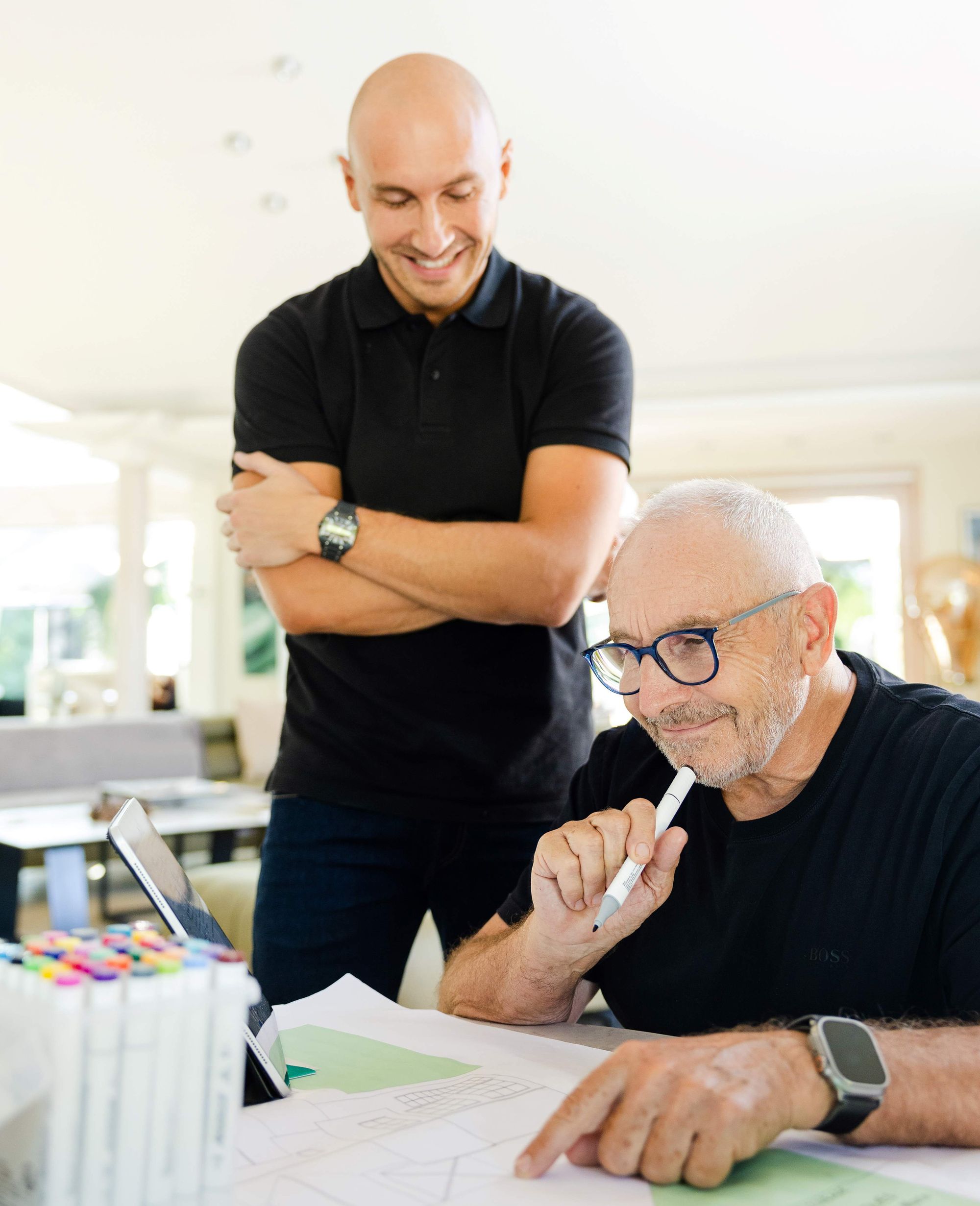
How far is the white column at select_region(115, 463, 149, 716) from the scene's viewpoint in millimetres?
8727

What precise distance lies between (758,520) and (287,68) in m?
3.37

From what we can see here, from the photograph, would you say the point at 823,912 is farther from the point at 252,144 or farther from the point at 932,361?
the point at 932,361

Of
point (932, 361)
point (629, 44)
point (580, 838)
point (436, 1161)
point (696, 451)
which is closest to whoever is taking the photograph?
point (436, 1161)

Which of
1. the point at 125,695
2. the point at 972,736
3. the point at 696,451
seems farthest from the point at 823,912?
the point at 696,451


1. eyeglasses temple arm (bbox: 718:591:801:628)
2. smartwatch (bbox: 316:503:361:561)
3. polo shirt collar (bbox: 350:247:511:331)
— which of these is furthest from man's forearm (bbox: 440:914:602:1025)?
polo shirt collar (bbox: 350:247:511:331)

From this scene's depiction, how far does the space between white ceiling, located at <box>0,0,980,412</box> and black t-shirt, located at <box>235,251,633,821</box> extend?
2.51 metres

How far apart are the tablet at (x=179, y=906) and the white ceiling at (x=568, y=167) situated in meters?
3.41

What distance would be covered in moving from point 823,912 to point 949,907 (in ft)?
0.39

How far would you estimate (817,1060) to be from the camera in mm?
754

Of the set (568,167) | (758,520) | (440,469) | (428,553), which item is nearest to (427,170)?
(440,469)

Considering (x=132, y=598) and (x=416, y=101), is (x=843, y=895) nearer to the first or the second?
(x=416, y=101)

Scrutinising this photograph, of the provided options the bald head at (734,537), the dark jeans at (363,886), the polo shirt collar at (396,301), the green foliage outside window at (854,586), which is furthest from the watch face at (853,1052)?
the green foliage outside window at (854,586)

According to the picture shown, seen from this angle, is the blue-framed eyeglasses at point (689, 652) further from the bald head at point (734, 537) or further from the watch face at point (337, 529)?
the watch face at point (337, 529)

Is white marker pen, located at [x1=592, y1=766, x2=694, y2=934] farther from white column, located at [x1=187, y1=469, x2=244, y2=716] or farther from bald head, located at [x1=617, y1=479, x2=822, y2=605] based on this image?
white column, located at [x1=187, y1=469, x2=244, y2=716]
